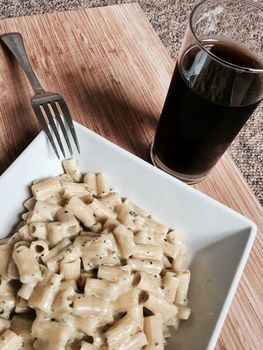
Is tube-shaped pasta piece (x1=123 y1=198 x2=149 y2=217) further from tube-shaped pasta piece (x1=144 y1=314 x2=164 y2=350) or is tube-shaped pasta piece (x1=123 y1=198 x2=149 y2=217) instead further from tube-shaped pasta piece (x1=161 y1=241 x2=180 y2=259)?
tube-shaped pasta piece (x1=144 y1=314 x2=164 y2=350)

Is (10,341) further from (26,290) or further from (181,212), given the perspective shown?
(181,212)

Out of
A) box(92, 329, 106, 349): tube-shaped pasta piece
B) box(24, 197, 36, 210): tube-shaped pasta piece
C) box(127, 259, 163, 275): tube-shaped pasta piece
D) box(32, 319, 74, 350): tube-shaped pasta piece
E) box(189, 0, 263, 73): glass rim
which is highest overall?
box(189, 0, 263, 73): glass rim

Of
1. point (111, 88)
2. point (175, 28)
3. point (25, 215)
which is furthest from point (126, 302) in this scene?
point (175, 28)

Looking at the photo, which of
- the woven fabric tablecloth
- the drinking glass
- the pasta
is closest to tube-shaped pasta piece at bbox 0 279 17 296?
the pasta

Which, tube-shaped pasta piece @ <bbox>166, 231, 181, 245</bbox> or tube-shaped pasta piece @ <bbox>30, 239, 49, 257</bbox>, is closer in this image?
tube-shaped pasta piece @ <bbox>30, 239, 49, 257</bbox>

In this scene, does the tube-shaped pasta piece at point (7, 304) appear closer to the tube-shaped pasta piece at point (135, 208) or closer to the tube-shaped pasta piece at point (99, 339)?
the tube-shaped pasta piece at point (99, 339)

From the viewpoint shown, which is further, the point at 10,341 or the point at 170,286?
the point at 170,286

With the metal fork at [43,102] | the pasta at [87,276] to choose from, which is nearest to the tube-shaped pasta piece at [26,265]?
the pasta at [87,276]
